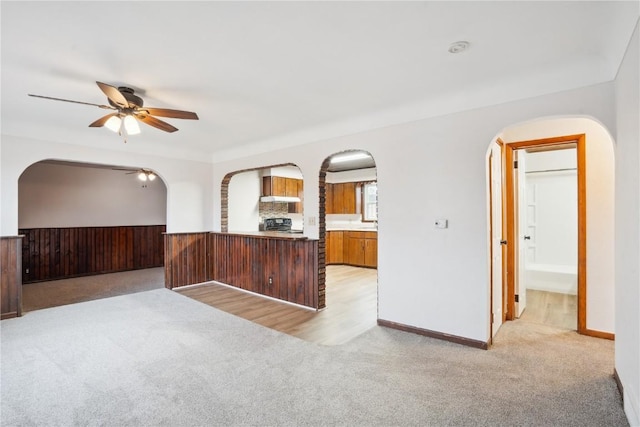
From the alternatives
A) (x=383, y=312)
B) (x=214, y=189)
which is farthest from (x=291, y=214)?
(x=383, y=312)

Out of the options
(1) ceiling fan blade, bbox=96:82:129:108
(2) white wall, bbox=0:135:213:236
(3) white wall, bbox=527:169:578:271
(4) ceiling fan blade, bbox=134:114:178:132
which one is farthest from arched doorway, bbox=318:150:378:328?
(1) ceiling fan blade, bbox=96:82:129:108

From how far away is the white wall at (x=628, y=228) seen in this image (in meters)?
1.71

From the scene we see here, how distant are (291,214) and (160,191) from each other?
3.38 metres

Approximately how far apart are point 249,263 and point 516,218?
3880 mm

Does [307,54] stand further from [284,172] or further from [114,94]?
[284,172]

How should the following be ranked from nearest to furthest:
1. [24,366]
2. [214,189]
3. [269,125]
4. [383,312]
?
[24,366]
[383,312]
[269,125]
[214,189]

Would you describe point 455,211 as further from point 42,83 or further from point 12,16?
point 42,83

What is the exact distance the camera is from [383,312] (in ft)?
11.6

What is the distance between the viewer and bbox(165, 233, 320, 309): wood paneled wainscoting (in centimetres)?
430

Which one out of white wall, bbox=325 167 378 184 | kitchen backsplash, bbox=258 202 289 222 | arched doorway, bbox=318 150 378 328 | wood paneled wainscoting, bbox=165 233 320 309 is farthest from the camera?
white wall, bbox=325 167 378 184

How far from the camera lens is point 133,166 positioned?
4.97m

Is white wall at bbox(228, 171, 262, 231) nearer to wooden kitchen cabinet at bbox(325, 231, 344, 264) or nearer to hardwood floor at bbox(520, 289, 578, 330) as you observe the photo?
wooden kitchen cabinet at bbox(325, 231, 344, 264)

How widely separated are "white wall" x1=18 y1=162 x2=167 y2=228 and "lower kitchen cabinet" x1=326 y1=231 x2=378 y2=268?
171 inches

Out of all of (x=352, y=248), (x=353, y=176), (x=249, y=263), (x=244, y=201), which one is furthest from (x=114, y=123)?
(x=353, y=176)
